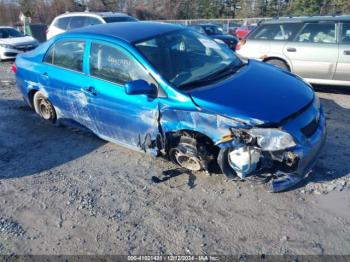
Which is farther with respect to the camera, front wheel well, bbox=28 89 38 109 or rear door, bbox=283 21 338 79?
rear door, bbox=283 21 338 79

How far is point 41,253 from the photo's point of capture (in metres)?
3.22

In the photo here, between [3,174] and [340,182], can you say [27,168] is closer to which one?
[3,174]

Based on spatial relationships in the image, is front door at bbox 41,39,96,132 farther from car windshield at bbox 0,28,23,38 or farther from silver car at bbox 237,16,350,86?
car windshield at bbox 0,28,23,38

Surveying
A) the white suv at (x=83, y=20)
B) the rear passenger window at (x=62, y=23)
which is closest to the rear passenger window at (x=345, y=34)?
the white suv at (x=83, y=20)

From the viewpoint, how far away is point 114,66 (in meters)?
4.50

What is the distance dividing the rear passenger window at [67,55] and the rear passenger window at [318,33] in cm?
464

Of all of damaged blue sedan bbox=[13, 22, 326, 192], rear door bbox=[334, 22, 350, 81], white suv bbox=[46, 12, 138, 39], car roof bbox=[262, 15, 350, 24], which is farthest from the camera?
white suv bbox=[46, 12, 138, 39]

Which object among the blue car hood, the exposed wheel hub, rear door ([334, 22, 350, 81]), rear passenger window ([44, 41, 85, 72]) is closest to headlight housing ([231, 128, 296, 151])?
the blue car hood

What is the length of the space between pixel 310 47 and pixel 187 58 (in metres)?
3.78

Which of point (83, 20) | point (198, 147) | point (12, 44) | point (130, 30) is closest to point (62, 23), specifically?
point (83, 20)

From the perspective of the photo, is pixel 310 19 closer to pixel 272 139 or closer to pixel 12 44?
pixel 272 139

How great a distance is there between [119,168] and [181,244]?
1.68 m

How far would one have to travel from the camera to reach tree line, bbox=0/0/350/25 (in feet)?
130

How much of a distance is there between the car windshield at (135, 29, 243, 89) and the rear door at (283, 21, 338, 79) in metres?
2.85
